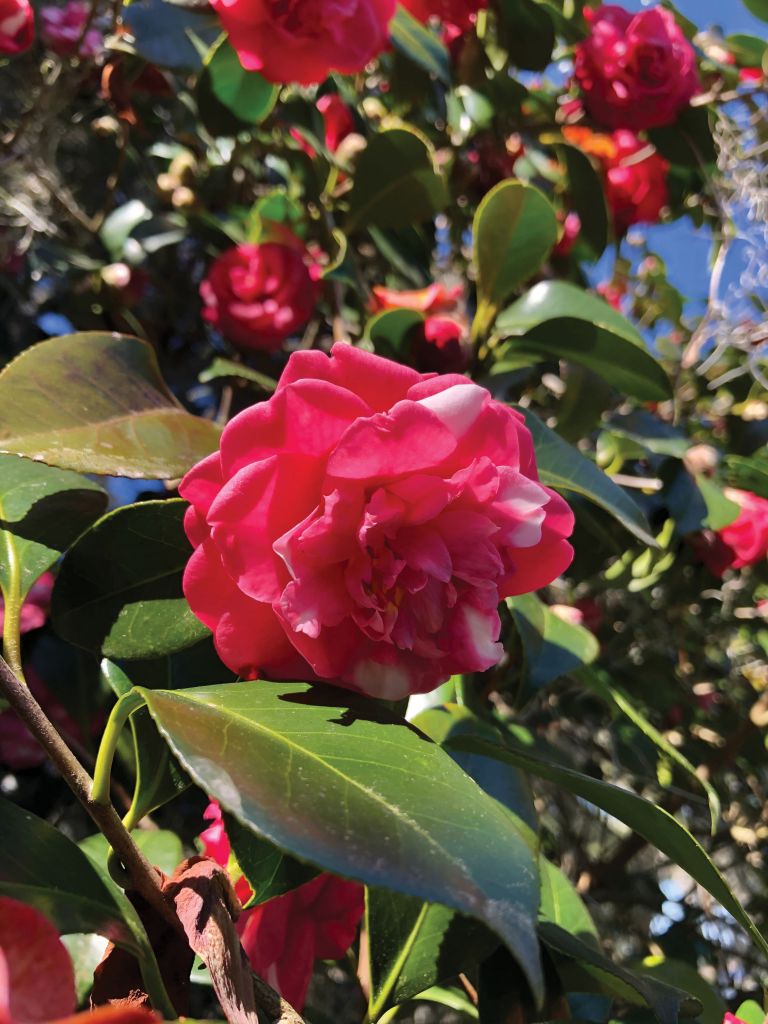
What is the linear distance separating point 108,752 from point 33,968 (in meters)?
0.09

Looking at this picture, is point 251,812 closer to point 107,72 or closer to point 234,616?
point 234,616

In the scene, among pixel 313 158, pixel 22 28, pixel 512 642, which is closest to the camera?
pixel 512 642

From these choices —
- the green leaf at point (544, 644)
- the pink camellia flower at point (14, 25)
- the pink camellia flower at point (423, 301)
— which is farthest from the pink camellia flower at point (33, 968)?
the pink camellia flower at point (14, 25)

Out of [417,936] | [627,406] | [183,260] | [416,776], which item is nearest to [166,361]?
[183,260]

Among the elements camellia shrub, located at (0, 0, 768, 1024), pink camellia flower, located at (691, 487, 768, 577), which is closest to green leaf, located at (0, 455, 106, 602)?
camellia shrub, located at (0, 0, 768, 1024)

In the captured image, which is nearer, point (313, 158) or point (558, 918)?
point (558, 918)

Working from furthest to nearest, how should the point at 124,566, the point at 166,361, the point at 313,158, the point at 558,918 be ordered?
the point at 166,361
the point at 313,158
the point at 558,918
the point at 124,566

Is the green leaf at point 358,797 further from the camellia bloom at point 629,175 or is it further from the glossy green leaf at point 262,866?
the camellia bloom at point 629,175

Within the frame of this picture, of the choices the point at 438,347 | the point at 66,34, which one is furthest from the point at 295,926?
the point at 66,34

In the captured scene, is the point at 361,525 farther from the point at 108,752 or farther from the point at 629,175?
the point at 629,175

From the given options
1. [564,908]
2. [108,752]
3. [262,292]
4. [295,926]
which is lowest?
[564,908]

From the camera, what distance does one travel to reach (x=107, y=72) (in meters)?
1.05

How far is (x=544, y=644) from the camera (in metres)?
0.74

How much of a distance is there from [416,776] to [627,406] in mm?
940
